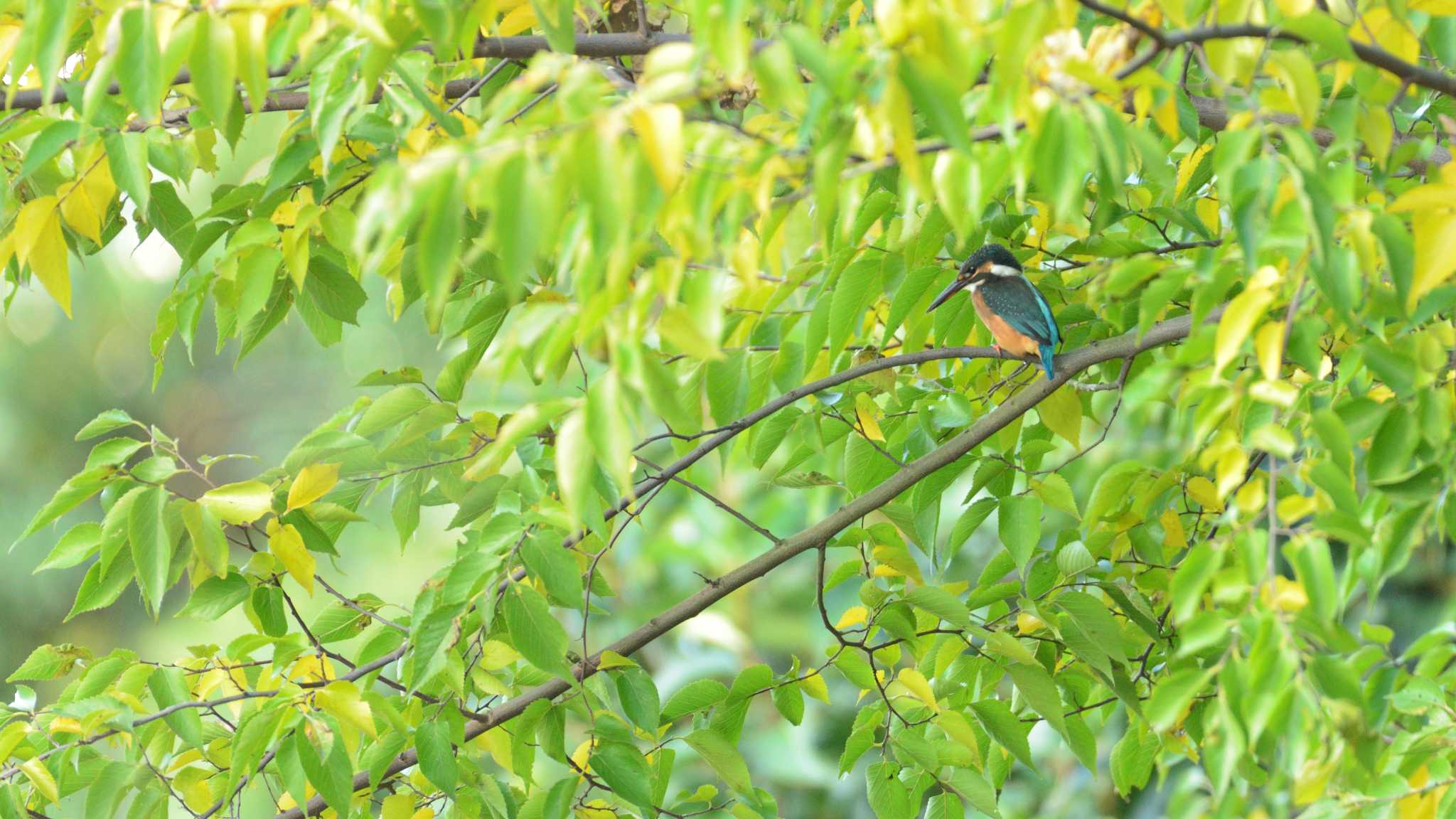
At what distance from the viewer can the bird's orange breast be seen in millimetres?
2441

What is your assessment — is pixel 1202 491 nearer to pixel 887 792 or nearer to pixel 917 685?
pixel 917 685

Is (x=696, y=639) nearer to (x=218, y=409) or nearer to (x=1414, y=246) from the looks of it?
(x=1414, y=246)

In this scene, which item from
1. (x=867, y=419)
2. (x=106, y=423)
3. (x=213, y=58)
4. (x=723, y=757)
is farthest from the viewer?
(x=867, y=419)

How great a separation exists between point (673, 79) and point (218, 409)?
7.59m

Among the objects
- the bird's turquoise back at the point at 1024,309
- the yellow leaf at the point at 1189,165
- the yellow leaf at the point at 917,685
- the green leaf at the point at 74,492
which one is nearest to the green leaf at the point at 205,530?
the green leaf at the point at 74,492

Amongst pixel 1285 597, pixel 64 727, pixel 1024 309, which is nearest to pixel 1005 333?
pixel 1024 309

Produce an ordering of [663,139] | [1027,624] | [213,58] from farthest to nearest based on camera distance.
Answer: [1027,624] < [213,58] < [663,139]

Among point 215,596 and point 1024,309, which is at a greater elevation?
point 1024,309

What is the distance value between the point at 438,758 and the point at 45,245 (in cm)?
89

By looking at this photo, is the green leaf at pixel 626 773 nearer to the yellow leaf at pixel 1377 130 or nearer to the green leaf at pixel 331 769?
the green leaf at pixel 331 769

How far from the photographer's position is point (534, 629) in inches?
71.3

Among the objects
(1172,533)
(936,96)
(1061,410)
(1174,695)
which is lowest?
(1172,533)

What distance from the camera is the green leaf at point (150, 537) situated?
68.4 inches

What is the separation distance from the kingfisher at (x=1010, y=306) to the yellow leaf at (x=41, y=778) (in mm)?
1587
